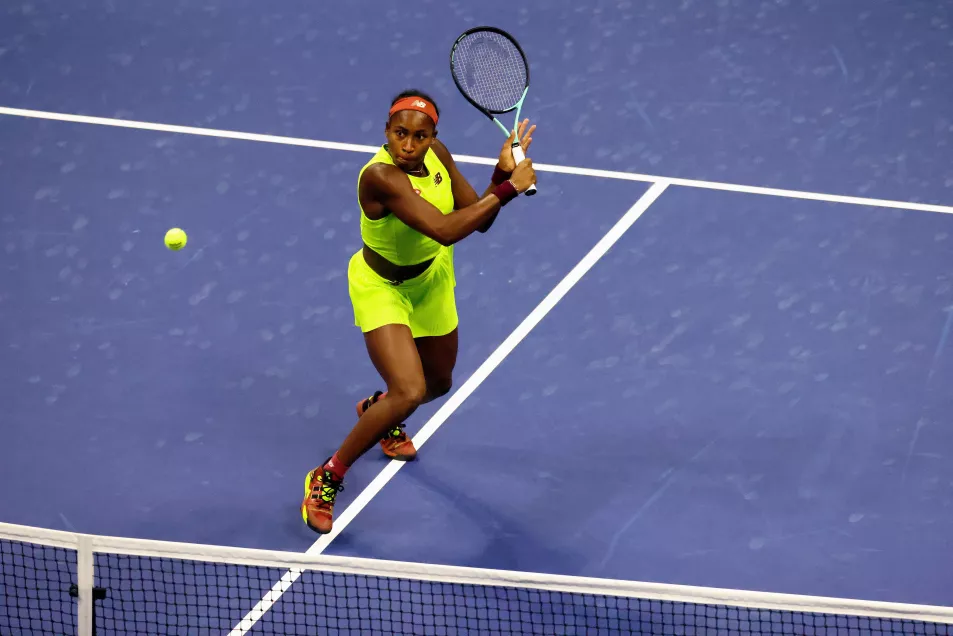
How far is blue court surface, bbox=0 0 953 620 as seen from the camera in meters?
6.98

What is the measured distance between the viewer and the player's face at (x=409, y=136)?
19.8 ft

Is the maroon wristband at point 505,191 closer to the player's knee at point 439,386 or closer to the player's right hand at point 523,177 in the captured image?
the player's right hand at point 523,177

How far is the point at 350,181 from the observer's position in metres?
9.27

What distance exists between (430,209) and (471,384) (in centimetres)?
191

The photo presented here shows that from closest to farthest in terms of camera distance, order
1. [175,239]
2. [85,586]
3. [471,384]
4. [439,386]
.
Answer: [85,586] < [439,386] < [471,384] < [175,239]

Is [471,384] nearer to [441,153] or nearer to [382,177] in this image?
[441,153]

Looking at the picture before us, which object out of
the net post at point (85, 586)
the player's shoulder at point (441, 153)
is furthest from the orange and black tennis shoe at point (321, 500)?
the player's shoulder at point (441, 153)

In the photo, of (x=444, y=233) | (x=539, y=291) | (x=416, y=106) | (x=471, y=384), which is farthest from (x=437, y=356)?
(x=539, y=291)

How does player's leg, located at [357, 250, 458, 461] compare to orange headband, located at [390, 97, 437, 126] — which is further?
player's leg, located at [357, 250, 458, 461]

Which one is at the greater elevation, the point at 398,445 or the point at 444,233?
the point at 444,233

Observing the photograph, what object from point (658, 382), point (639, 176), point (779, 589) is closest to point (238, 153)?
point (639, 176)

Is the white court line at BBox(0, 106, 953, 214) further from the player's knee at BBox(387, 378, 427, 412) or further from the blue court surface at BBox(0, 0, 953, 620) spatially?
the player's knee at BBox(387, 378, 427, 412)

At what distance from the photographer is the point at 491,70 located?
23.2 ft

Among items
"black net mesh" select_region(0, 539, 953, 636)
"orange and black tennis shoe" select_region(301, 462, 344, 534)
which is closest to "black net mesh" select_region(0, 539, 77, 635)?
"black net mesh" select_region(0, 539, 953, 636)
